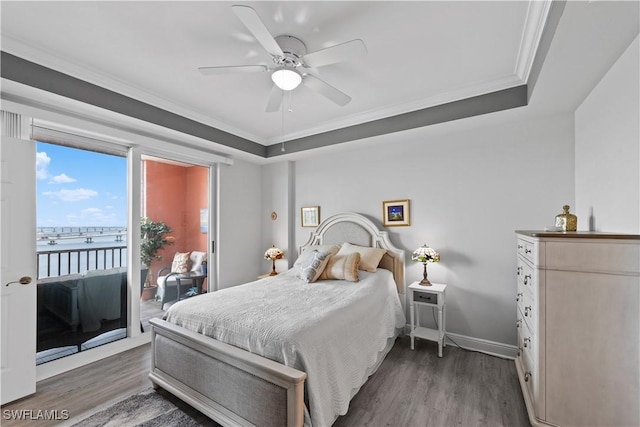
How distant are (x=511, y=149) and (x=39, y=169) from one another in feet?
15.3

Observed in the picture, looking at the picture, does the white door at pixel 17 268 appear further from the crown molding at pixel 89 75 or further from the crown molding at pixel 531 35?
the crown molding at pixel 531 35

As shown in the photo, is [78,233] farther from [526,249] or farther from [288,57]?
[526,249]

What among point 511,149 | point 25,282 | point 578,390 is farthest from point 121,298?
point 511,149

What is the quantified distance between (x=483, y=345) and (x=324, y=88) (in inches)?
122

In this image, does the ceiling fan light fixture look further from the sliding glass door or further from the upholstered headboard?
the sliding glass door

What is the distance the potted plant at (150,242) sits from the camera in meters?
3.31

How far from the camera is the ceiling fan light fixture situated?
6.78 feet

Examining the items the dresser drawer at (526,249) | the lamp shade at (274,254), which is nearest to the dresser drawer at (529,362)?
the dresser drawer at (526,249)

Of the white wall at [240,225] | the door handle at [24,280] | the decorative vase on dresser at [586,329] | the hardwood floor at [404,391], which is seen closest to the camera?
the decorative vase on dresser at [586,329]

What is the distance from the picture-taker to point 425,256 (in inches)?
121

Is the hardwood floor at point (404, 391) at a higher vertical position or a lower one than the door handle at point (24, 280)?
lower

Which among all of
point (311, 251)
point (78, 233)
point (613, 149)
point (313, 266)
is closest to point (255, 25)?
point (313, 266)

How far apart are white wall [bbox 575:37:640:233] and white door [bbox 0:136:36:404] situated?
4.31 m

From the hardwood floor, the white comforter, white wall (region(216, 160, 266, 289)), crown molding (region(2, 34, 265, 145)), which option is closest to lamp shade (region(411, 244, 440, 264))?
the white comforter
